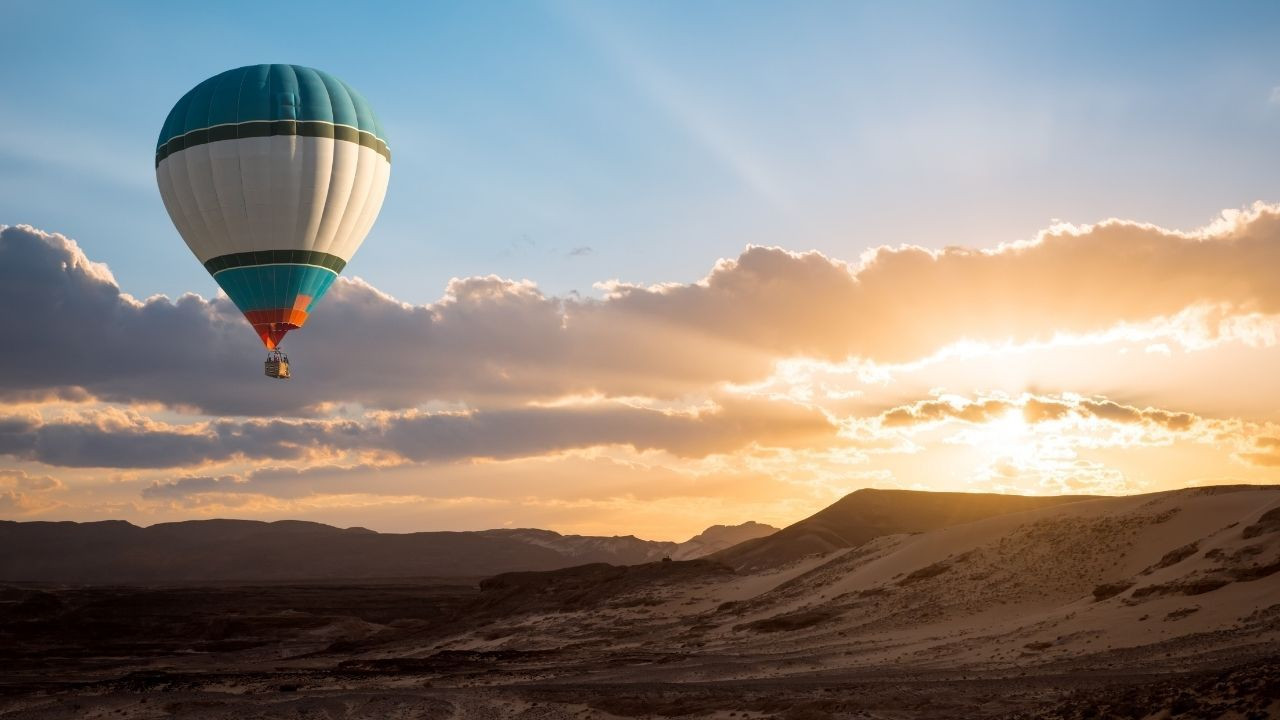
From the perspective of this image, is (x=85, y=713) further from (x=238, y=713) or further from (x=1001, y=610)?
(x=1001, y=610)

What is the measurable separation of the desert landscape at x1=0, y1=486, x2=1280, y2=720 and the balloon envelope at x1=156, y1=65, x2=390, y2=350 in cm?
1982


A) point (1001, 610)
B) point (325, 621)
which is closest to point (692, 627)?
point (1001, 610)

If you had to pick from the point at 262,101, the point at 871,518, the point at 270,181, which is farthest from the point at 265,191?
the point at 871,518

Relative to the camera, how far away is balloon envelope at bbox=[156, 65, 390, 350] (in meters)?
55.7

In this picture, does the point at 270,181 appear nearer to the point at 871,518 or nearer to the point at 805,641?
the point at 805,641

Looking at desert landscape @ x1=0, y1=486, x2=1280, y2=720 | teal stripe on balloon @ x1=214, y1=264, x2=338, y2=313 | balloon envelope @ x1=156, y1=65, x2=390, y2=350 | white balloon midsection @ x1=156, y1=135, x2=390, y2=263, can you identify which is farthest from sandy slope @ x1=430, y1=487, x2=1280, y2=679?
white balloon midsection @ x1=156, y1=135, x2=390, y2=263

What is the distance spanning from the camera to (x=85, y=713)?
37594mm

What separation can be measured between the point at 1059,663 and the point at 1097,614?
731 cm

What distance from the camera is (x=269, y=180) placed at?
55750 millimetres

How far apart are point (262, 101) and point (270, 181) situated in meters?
4.01

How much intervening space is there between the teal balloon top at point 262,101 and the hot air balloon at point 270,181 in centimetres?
5

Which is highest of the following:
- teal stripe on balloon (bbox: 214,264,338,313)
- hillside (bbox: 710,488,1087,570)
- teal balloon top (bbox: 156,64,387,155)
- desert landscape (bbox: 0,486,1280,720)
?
teal balloon top (bbox: 156,64,387,155)

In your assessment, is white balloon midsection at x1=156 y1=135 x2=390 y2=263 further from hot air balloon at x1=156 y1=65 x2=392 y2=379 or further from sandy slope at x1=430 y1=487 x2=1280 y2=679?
sandy slope at x1=430 y1=487 x2=1280 y2=679

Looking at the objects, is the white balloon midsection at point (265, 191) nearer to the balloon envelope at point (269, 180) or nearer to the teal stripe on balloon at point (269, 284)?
the balloon envelope at point (269, 180)
